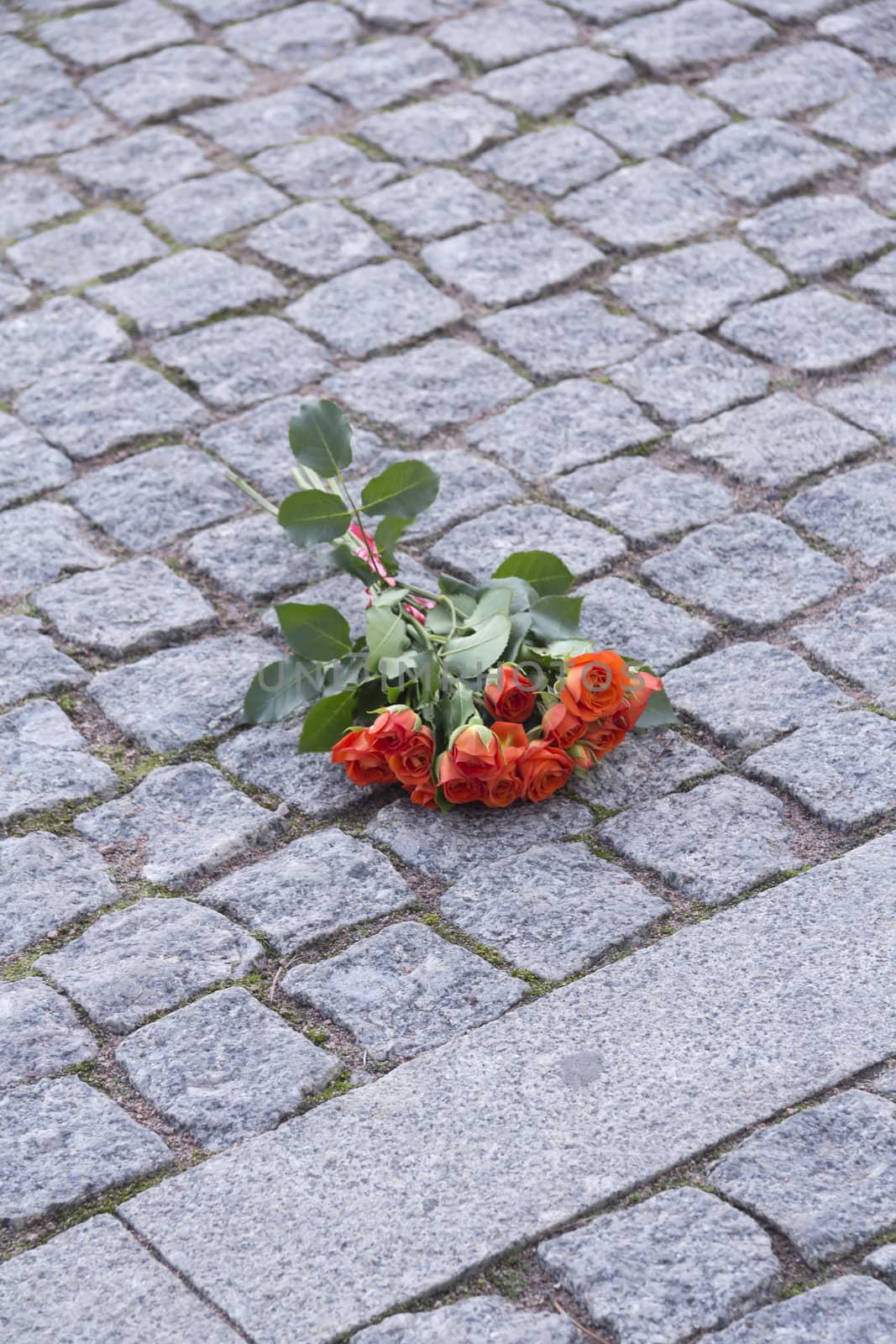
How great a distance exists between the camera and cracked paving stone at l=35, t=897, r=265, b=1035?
2.37 meters

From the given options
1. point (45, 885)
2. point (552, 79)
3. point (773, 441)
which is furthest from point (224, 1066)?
point (552, 79)

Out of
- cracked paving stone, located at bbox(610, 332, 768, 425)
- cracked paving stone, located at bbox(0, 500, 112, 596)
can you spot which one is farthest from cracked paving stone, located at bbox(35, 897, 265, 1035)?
cracked paving stone, located at bbox(610, 332, 768, 425)

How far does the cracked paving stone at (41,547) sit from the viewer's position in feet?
10.8

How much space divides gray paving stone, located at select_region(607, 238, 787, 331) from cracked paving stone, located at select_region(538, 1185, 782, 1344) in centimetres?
244

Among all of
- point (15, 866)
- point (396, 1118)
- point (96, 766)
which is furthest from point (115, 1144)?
point (96, 766)

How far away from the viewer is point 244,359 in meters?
3.88

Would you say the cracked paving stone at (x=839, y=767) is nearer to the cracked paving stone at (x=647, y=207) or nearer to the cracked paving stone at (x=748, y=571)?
the cracked paving stone at (x=748, y=571)

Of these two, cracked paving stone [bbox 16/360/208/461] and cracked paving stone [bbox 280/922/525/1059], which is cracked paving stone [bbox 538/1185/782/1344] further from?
cracked paving stone [bbox 16/360/208/461]

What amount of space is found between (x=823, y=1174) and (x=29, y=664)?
1735 millimetres

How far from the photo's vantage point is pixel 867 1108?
6.90 ft

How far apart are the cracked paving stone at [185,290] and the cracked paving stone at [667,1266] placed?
8.67ft

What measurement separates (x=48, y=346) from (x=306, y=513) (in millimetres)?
1385

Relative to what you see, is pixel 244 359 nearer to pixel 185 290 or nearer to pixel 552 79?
pixel 185 290

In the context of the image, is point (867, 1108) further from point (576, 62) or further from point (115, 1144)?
point (576, 62)
